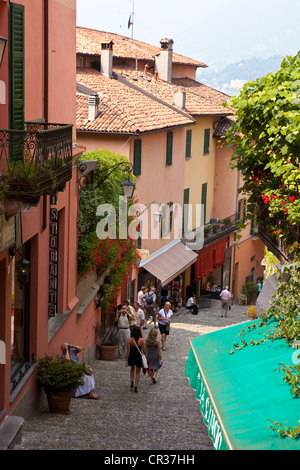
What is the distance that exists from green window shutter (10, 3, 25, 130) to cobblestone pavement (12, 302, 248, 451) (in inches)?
163

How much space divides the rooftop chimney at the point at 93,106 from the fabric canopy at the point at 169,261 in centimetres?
601

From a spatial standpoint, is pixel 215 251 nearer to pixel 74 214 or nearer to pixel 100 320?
pixel 100 320

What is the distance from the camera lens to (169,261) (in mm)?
29516

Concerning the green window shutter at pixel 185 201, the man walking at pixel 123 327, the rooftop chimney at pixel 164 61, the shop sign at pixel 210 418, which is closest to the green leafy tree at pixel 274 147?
the shop sign at pixel 210 418

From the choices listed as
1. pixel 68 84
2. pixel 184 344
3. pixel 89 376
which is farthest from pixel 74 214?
pixel 184 344

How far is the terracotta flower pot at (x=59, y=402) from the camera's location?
10891 millimetres

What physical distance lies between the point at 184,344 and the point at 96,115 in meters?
8.88

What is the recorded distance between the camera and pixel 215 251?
38.4 metres

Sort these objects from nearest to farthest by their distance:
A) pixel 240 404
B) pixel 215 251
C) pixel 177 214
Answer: pixel 240 404
pixel 177 214
pixel 215 251

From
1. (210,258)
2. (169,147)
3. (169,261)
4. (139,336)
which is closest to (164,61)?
(169,147)

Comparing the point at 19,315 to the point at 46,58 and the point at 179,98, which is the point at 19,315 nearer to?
the point at 46,58

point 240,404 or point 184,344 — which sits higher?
point 240,404

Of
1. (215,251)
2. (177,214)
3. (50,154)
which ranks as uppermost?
(50,154)

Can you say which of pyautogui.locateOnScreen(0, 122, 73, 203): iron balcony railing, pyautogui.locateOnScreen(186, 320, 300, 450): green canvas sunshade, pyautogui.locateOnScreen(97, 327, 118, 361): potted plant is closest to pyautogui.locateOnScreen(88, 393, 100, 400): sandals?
pyautogui.locateOnScreen(186, 320, 300, 450): green canvas sunshade
